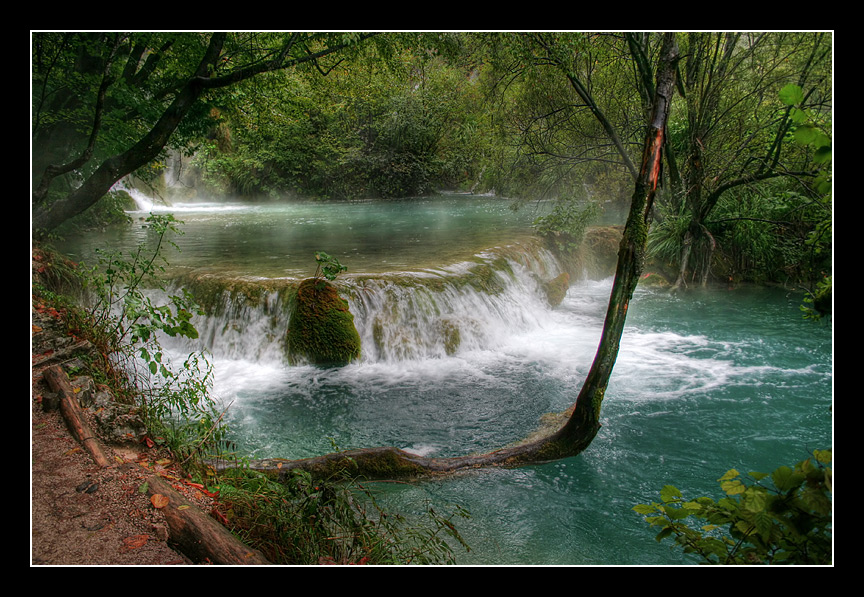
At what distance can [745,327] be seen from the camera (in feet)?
27.5

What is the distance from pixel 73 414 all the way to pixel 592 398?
3663 millimetres

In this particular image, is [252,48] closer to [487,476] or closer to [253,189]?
[487,476]

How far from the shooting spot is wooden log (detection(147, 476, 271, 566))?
2309 mm

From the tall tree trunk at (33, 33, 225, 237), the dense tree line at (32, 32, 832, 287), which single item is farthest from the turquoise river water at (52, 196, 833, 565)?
the tall tree trunk at (33, 33, 225, 237)

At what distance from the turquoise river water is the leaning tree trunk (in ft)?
0.49

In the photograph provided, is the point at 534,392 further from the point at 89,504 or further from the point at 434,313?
the point at 89,504

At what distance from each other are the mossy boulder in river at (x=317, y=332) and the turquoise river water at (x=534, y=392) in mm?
199

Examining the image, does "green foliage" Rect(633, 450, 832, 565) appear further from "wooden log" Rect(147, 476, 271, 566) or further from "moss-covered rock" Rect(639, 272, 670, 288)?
"moss-covered rock" Rect(639, 272, 670, 288)

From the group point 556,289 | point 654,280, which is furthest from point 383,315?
point 654,280

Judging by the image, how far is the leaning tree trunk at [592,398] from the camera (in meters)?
3.70

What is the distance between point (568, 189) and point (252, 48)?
766 centimetres

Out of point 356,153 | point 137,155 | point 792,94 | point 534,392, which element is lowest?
point 534,392

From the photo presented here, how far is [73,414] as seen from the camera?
3141mm

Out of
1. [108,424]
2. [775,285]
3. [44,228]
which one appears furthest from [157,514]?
[775,285]
